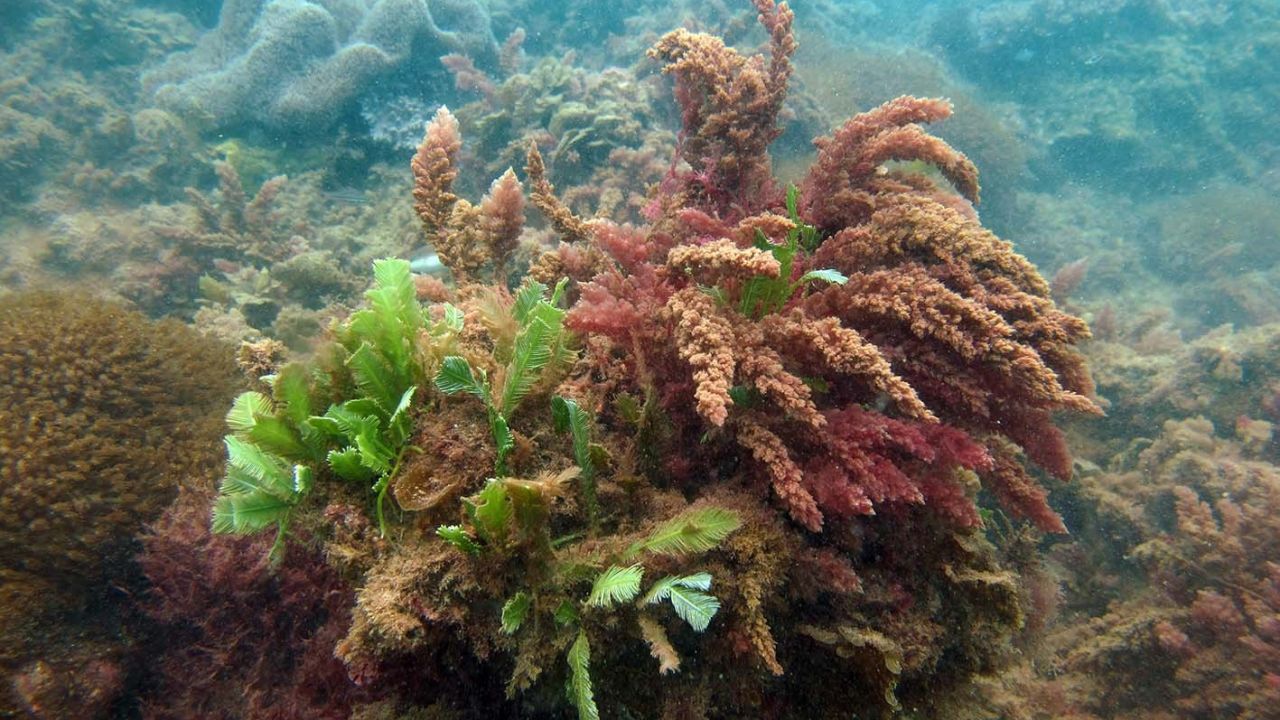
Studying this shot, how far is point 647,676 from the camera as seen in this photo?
215 cm

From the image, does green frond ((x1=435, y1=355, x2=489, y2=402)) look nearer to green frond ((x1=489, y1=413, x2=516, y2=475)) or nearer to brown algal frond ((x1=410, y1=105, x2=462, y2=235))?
green frond ((x1=489, y1=413, x2=516, y2=475))

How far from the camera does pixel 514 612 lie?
1871 millimetres

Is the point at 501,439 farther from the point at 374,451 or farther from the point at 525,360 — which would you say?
the point at 374,451

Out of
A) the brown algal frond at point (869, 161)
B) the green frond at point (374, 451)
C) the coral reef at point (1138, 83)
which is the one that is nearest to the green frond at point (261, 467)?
the green frond at point (374, 451)

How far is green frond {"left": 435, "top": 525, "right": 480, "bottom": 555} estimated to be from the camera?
1.81 metres

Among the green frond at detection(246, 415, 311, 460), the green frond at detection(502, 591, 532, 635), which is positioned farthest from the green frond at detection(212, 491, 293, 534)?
the green frond at detection(502, 591, 532, 635)

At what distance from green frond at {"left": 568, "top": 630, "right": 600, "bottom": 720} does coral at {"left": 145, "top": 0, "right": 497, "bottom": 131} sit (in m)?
10.7

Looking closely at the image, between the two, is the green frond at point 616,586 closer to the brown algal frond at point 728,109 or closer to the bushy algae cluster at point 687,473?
the bushy algae cluster at point 687,473

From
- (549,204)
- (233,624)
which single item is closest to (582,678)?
(233,624)

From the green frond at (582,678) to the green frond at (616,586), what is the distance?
0.14 metres

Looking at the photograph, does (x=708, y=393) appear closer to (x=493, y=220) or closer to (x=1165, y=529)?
(x=493, y=220)

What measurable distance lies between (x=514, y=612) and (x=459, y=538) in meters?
0.32

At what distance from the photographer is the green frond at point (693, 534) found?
191 cm

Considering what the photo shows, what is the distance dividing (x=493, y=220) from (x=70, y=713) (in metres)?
3.67
